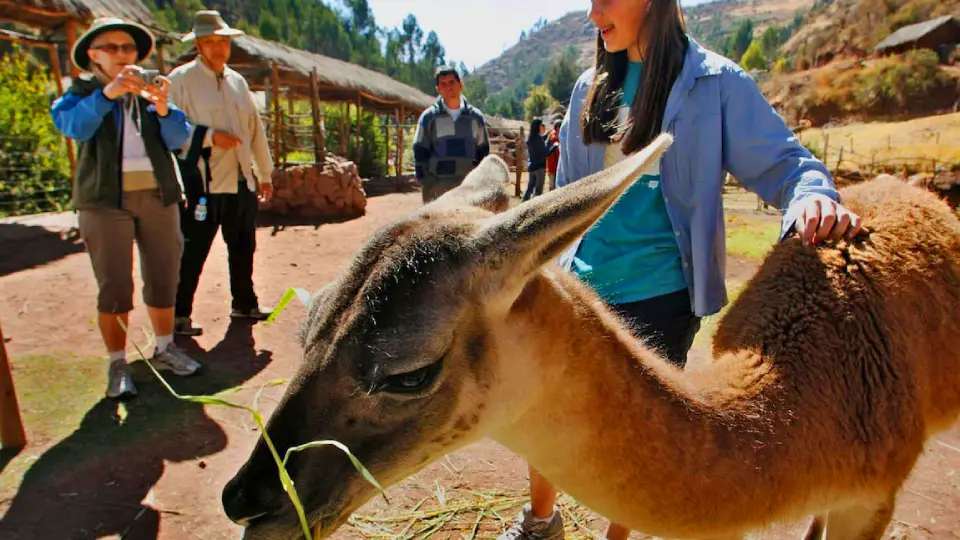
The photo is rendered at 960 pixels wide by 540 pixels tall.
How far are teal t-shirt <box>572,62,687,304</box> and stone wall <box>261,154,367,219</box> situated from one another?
1102 cm

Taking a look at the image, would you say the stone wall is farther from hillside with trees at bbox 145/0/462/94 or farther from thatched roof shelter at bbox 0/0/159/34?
hillside with trees at bbox 145/0/462/94

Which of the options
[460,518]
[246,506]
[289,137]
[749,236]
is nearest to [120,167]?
[460,518]

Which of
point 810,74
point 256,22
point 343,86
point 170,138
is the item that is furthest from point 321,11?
point 170,138

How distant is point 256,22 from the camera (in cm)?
9756

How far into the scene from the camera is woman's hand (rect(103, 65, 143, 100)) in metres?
4.04

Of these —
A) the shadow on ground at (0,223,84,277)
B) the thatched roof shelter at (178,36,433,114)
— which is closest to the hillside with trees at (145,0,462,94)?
the thatched roof shelter at (178,36,433,114)

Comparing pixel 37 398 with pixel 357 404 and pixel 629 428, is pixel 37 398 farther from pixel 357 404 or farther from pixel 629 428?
pixel 629 428

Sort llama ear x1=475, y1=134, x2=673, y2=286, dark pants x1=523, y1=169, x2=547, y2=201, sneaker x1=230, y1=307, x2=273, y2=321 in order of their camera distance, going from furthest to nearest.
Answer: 1. dark pants x1=523, y1=169, x2=547, y2=201
2. sneaker x1=230, y1=307, x2=273, y2=321
3. llama ear x1=475, y1=134, x2=673, y2=286

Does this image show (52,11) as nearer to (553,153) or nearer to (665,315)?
(553,153)

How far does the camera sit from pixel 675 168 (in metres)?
2.46

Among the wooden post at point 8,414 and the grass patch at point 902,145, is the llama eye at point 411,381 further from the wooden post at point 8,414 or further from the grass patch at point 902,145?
the grass patch at point 902,145

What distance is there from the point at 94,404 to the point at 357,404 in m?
4.02

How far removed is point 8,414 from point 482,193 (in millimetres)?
3704

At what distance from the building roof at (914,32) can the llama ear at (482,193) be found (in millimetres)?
50101
